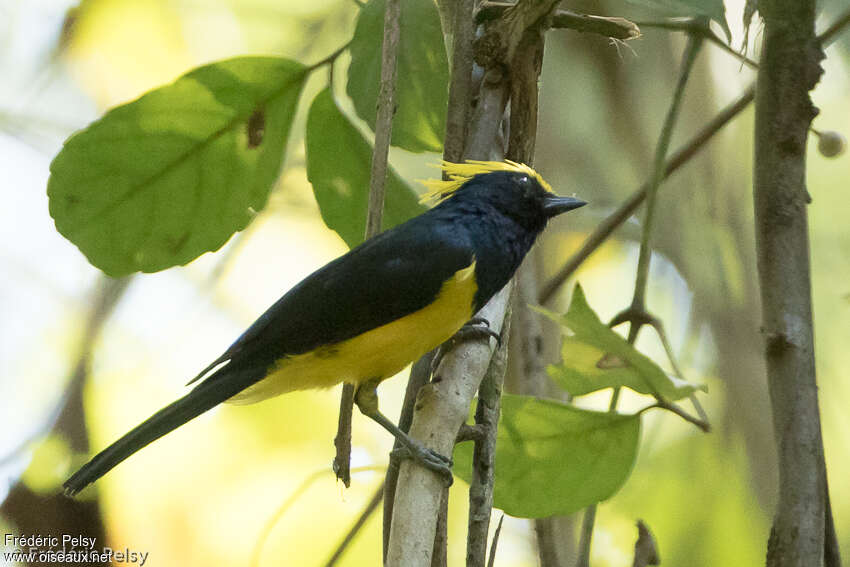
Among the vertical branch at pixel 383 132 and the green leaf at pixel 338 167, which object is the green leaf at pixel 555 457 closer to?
the vertical branch at pixel 383 132

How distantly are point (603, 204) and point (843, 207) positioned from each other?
2.86 feet

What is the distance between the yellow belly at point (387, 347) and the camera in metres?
1.83

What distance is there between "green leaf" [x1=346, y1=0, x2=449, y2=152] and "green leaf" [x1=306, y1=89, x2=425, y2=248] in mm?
93

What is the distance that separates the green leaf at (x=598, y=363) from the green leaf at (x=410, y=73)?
64 cm

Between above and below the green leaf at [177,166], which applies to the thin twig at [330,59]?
above

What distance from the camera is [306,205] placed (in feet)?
10.3

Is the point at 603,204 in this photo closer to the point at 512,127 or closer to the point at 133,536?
the point at 512,127

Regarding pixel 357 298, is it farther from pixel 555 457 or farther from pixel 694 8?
pixel 694 8

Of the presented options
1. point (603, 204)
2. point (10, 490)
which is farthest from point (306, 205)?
point (10, 490)

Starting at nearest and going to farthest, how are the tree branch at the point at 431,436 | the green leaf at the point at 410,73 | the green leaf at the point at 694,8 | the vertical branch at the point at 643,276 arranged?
the tree branch at the point at 431,436 < the green leaf at the point at 694,8 < the vertical branch at the point at 643,276 < the green leaf at the point at 410,73

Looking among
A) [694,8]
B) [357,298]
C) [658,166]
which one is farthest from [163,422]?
[694,8]

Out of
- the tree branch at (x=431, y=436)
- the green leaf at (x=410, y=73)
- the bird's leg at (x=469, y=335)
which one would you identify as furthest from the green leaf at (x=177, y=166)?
the tree branch at (x=431, y=436)

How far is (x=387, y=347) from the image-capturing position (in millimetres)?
1857

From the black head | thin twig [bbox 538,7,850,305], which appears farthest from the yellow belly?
thin twig [bbox 538,7,850,305]
